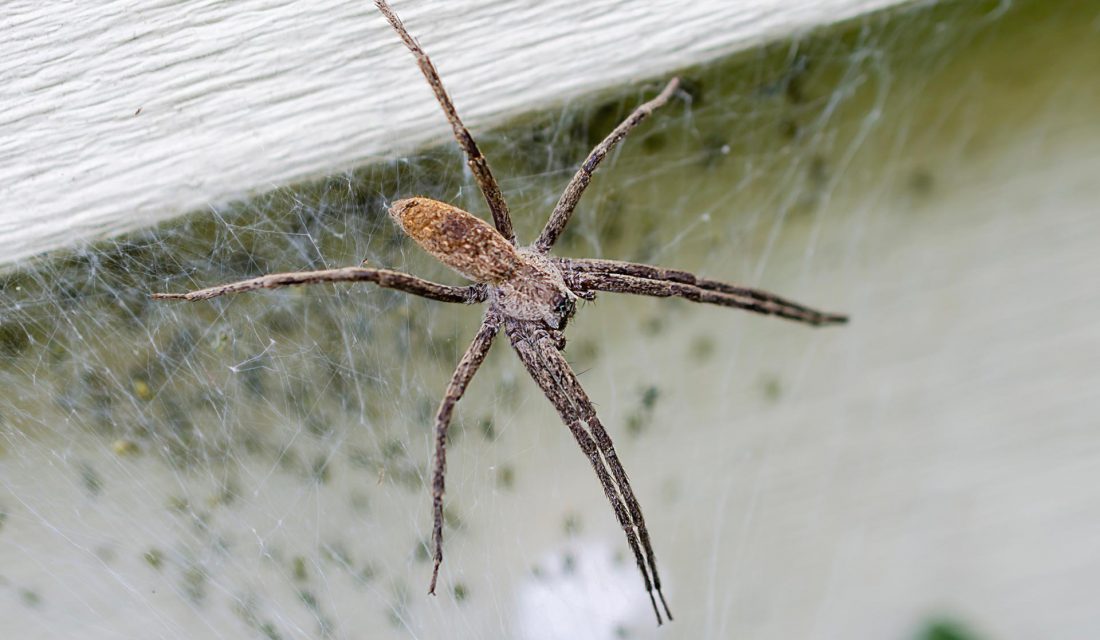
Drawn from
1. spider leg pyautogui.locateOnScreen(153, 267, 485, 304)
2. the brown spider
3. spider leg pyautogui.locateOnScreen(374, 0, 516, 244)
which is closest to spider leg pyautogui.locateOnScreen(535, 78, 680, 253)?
the brown spider

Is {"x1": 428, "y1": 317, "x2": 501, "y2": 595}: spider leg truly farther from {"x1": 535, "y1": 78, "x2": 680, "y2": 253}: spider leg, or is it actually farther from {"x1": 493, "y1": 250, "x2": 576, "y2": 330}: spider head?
{"x1": 535, "y1": 78, "x2": 680, "y2": 253}: spider leg

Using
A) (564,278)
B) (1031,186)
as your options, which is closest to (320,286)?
(564,278)

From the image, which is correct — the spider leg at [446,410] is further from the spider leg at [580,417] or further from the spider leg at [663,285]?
the spider leg at [663,285]

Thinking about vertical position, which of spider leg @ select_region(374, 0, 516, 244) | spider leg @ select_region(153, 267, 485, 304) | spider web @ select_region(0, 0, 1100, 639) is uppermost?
spider leg @ select_region(374, 0, 516, 244)

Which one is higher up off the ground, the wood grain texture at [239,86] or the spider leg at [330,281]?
the wood grain texture at [239,86]

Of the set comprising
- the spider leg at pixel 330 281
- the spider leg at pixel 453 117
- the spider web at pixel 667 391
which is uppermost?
the spider leg at pixel 453 117

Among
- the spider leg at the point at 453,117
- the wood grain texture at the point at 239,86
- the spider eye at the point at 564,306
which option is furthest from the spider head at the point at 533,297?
the wood grain texture at the point at 239,86

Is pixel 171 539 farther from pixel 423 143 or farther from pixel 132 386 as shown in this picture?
pixel 423 143
